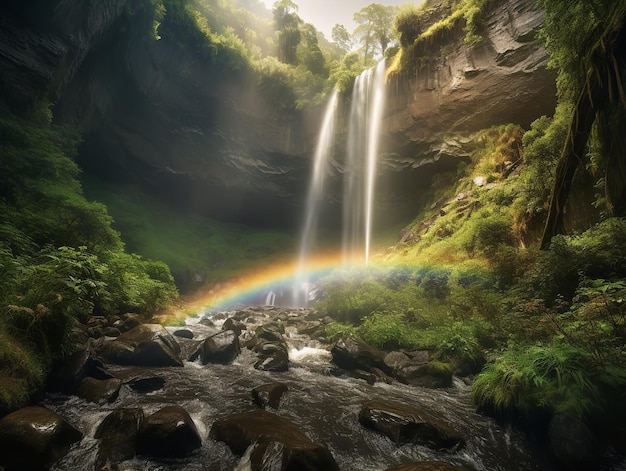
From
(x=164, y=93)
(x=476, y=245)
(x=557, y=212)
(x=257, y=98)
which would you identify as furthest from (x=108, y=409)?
(x=257, y=98)

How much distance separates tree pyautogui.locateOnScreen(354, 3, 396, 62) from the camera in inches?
1235

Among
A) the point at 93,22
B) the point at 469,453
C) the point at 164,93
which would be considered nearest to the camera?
the point at 469,453

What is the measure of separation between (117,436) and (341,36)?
5109 centimetres

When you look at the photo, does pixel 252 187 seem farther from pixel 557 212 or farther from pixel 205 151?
pixel 557 212

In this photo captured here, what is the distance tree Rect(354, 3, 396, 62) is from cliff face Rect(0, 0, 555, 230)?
38.1ft

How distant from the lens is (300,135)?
29.5 m

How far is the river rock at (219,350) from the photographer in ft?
27.1

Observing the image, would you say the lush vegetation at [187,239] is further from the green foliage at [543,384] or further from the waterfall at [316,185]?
the green foliage at [543,384]

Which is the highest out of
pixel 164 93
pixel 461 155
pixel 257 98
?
pixel 257 98

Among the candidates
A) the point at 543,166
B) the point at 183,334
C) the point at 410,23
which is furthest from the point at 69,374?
the point at 410,23

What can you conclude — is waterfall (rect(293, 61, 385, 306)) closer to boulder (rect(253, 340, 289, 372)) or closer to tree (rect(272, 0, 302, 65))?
tree (rect(272, 0, 302, 65))

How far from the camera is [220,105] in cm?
2744

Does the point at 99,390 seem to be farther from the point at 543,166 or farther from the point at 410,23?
the point at 410,23

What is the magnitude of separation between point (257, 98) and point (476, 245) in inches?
953
